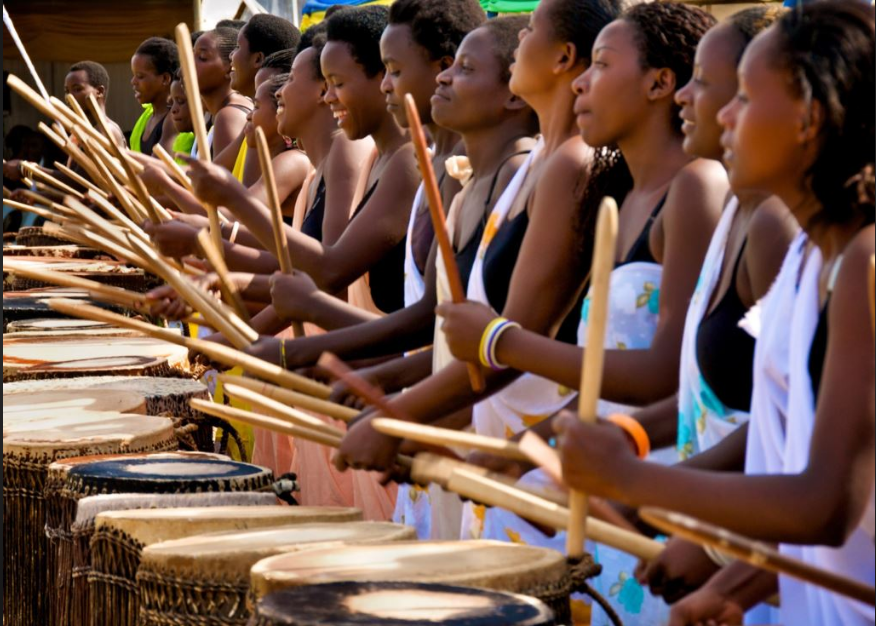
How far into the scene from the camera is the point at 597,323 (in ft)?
5.86

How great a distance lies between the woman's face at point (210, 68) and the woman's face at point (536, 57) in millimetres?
4795

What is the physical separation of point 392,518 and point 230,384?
Answer: 1458 mm

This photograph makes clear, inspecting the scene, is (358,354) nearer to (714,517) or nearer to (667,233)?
(667,233)

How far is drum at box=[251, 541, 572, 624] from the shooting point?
94.6 inches

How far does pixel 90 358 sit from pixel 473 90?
260 centimetres

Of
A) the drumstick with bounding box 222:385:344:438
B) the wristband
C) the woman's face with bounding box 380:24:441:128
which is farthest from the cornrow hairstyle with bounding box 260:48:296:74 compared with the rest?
the drumstick with bounding box 222:385:344:438

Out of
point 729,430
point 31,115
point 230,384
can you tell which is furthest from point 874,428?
point 31,115

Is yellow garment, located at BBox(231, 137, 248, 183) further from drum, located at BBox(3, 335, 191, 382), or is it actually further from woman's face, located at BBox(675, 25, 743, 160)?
woman's face, located at BBox(675, 25, 743, 160)

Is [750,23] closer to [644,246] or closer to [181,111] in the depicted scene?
[644,246]

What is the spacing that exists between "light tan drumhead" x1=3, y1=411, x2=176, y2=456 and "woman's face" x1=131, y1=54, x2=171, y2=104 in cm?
677

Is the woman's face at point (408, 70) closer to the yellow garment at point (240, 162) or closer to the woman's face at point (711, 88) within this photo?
the woman's face at point (711, 88)

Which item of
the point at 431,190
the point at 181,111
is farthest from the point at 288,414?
the point at 181,111

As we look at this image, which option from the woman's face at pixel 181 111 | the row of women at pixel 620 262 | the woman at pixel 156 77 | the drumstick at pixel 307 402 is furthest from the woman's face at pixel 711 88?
the woman at pixel 156 77

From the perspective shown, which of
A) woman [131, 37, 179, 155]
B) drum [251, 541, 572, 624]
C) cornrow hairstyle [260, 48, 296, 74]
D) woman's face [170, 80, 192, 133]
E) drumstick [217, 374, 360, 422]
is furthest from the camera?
woman [131, 37, 179, 155]
